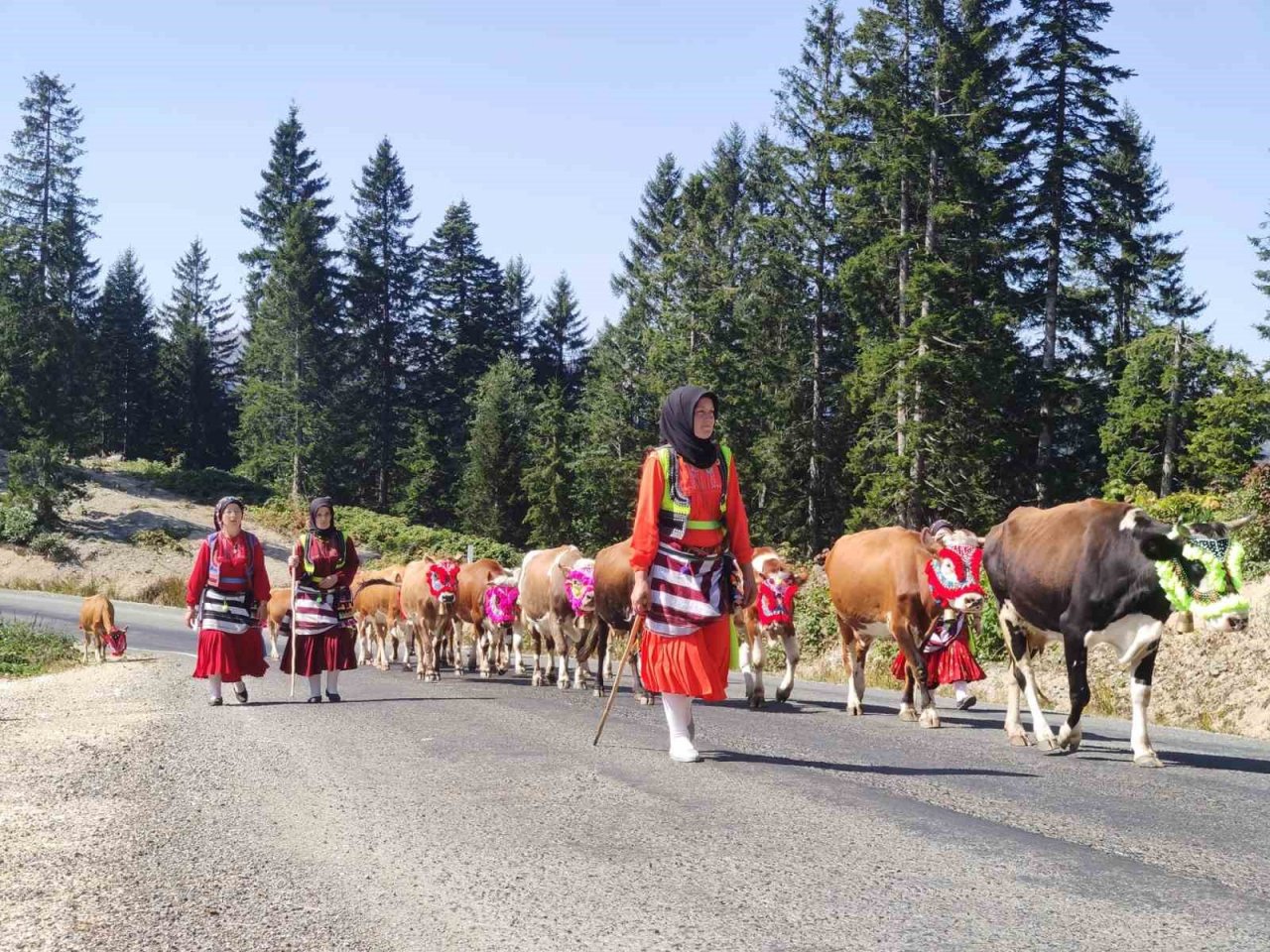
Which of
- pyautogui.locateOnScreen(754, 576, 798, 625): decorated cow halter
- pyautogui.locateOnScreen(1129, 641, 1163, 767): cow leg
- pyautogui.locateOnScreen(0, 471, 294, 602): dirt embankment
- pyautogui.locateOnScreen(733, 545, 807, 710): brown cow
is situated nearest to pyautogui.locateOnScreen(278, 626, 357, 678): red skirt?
pyautogui.locateOnScreen(733, 545, 807, 710): brown cow

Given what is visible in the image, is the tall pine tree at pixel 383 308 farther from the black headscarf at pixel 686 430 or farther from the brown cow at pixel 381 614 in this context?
the black headscarf at pixel 686 430

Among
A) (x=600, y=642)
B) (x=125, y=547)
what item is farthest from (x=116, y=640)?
(x=125, y=547)

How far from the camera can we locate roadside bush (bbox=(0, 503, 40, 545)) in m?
49.5

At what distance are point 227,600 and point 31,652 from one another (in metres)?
14.5

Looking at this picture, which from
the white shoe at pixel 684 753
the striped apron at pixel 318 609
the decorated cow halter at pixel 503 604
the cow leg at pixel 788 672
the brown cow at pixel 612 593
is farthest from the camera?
the decorated cow halter at pixel 503 604

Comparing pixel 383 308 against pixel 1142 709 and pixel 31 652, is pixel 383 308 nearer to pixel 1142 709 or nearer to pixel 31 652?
pixel 31 652

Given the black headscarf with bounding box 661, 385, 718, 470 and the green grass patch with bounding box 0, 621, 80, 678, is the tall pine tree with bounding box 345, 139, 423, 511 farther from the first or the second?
the black headscarf with bounding box 661, 385, 718, 470

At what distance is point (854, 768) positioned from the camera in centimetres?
830

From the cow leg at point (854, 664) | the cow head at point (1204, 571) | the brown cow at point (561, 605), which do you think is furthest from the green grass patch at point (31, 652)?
the cow head at point (1204, 571)

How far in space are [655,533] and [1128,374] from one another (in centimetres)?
3845

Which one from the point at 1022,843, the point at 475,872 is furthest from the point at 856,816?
the point at 475,872

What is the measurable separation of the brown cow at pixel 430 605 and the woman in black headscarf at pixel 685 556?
36.3 feet

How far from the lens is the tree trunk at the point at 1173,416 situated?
41.4 metres

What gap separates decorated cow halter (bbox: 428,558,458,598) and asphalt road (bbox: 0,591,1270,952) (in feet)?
27.1
